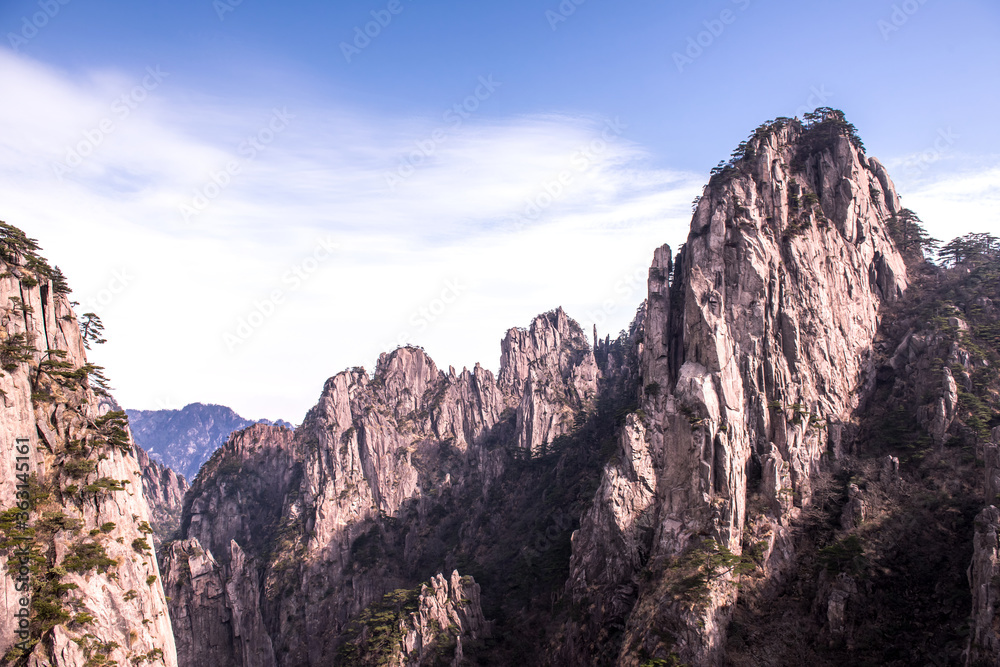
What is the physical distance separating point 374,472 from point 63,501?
89.7 m

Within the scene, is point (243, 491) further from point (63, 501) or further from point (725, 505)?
point (725, 505)

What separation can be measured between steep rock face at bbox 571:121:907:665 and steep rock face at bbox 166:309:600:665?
53.9 meters

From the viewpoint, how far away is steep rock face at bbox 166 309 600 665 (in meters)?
116

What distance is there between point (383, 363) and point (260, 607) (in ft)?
207

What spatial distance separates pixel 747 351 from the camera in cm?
7525

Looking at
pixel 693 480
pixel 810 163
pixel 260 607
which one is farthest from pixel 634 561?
pixel 260 607

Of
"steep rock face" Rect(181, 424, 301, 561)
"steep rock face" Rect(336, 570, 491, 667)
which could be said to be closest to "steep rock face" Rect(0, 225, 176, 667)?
"steep rock face" Rect(336, 570, 491, 667)

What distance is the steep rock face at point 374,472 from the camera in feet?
379

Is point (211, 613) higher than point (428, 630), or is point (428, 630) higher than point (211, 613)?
point (211, 613)

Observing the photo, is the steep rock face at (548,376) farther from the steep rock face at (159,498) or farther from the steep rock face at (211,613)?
the steep rock face at (159,498)

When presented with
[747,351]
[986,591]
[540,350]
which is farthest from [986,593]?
[540,350]

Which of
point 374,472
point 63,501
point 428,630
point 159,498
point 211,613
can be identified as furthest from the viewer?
point 159,498

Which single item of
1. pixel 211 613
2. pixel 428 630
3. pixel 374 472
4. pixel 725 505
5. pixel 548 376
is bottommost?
pixel 428 630

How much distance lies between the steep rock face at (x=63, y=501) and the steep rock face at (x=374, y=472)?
56.9 metres
